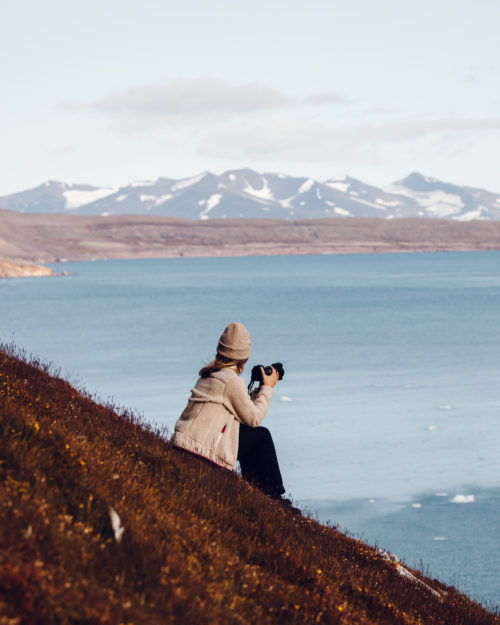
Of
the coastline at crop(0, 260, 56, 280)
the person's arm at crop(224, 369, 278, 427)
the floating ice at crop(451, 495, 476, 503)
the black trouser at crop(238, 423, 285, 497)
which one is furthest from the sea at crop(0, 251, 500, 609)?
the coastline at crop(0, 260, 56, 280)

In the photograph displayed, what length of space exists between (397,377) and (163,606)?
37389mm

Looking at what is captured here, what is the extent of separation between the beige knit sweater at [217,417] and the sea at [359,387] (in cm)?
418

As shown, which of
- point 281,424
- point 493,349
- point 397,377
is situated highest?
point 493,349

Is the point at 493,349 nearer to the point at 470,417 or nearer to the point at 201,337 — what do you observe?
the point at 201,337

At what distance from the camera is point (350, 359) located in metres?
48.1

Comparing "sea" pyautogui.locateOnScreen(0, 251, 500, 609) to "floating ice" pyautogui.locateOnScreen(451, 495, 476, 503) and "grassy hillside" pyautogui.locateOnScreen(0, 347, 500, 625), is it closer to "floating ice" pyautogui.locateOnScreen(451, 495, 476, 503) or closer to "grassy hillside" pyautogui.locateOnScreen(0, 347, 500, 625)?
"floating ice" pyautogui.locateOnScreen(451, 495, 476, 503)

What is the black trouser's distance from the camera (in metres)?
7.35

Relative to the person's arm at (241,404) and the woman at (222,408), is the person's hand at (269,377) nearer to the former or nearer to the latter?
the woman at (222,408)

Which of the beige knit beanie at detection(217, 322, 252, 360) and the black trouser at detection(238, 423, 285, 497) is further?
the black trouser at detection(238, 423, 285, 497)

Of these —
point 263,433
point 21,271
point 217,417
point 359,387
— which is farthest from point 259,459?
point 21,271

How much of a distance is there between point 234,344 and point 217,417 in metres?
0.57

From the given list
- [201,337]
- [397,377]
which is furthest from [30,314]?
[397,377]

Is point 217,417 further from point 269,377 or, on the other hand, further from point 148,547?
point 148,547

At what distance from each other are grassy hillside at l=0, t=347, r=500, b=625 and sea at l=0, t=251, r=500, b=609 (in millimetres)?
4275
